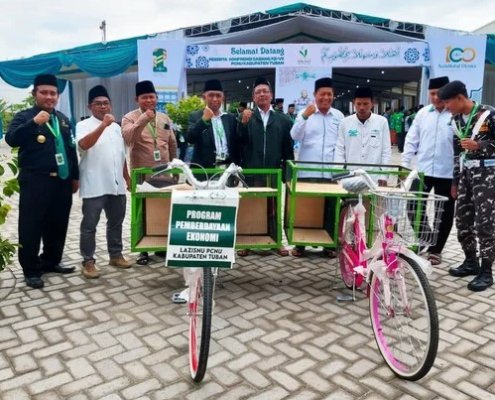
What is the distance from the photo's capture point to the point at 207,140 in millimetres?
4457

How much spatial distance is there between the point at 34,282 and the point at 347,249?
8.56ft

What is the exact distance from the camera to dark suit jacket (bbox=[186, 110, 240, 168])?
4.38 metres

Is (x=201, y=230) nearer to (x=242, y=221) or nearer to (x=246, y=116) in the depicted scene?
(x=242, y=221)

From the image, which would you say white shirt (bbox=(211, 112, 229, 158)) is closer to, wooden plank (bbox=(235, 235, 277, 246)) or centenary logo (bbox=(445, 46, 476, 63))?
wooden plank (bbox=(235, 235, 277, 246))

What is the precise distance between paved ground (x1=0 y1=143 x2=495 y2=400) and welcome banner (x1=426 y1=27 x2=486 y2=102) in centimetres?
1060

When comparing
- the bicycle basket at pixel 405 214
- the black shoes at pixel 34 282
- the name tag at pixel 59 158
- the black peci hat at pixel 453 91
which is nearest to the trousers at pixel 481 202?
the black peci hat at pixel 453 91

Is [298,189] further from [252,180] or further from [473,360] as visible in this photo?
[473,360]

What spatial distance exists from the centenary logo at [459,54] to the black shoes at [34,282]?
12834 millimetres

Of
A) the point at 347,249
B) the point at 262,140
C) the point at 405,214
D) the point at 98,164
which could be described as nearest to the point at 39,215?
the point at 98,164

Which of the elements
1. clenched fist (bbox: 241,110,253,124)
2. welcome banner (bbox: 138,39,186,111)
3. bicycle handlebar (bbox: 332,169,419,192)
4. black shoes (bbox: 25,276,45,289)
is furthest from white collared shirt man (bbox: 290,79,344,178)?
welcome banner (bbox: 138,39,186,111)

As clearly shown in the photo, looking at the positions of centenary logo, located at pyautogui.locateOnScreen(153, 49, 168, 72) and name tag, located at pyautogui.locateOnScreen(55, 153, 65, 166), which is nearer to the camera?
name tag, located at pyautogui.locateOnScreen(55, 153, 65, 166)

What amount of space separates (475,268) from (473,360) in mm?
1695

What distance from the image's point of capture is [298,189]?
148 inches

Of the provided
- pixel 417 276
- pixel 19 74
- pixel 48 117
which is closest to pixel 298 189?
pixel 417 276
